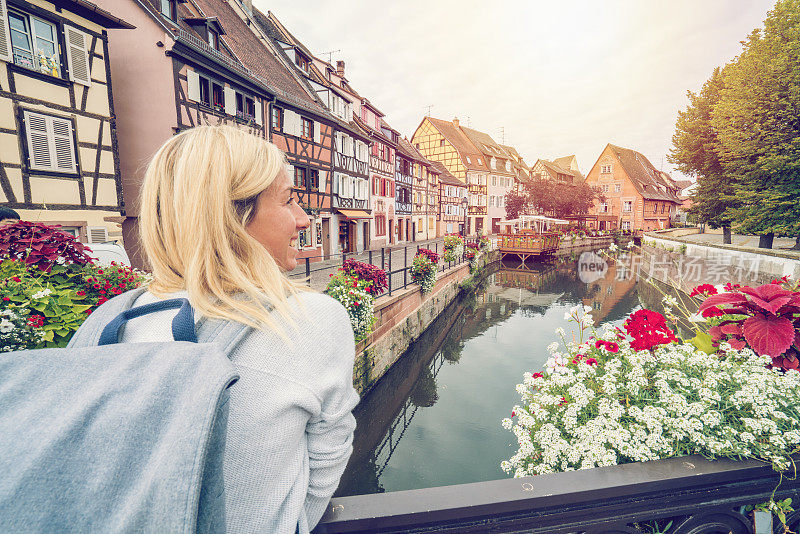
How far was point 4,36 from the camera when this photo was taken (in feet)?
24.8

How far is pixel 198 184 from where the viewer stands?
917mm

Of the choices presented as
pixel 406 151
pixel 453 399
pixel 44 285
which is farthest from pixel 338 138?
pixel 44 285

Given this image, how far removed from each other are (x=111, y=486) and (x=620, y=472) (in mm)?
1619

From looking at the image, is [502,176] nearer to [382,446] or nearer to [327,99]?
[327,99]

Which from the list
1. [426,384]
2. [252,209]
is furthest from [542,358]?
[252,209]

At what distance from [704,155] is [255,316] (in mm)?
25709

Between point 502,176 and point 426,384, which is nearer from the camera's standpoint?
point 426,384

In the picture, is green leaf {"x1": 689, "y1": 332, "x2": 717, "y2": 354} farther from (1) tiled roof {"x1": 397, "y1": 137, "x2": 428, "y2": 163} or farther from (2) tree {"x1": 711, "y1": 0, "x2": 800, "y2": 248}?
(1) tiled roof {"x1": 397, "y1": 137, "x2": 428, "y2": 163}

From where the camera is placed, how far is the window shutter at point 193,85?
10977 mm

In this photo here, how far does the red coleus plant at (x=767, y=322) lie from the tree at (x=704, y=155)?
68.8 ft

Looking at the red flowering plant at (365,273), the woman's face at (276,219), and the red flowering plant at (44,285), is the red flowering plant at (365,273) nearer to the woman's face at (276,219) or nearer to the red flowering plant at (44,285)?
the red flowering plant at (44,285)

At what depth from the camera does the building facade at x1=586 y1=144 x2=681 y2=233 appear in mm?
46938

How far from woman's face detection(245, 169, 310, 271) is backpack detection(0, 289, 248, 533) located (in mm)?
460

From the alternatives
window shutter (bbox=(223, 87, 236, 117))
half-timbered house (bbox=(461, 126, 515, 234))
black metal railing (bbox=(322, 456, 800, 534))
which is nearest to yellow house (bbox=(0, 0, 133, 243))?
window shutter (bbox=(223, 87, 236, 117))
